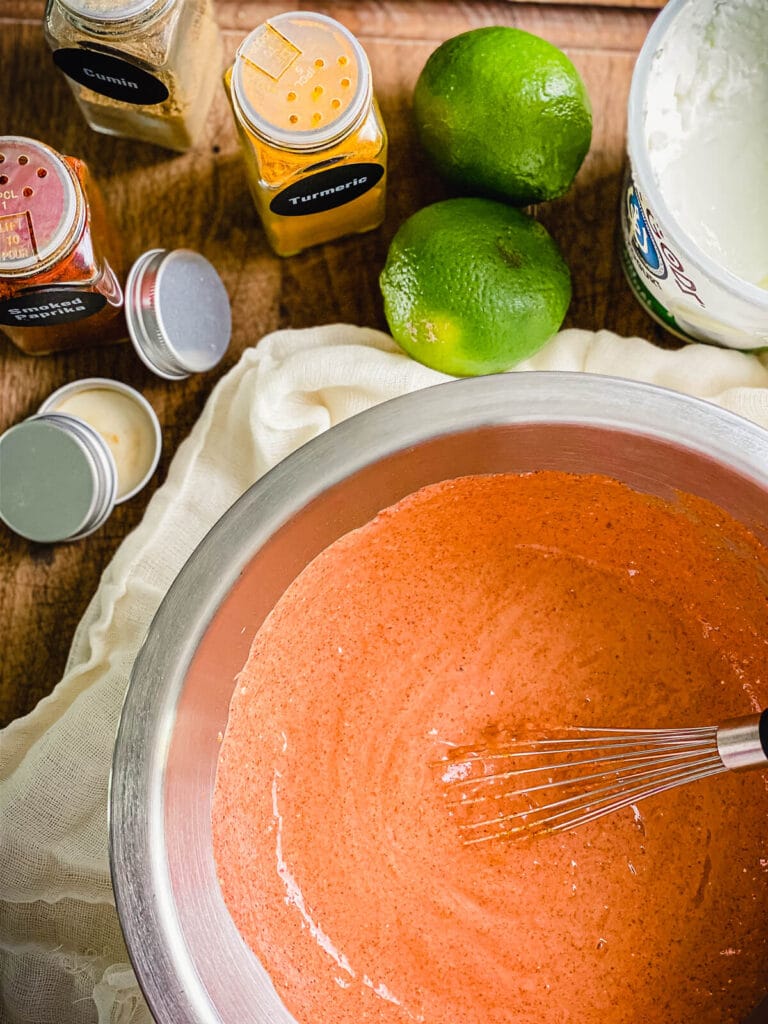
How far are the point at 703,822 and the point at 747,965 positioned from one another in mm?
112

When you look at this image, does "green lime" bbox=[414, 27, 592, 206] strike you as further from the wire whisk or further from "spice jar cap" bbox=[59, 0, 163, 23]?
the wire whisk

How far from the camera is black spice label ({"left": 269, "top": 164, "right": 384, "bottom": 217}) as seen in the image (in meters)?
0.74

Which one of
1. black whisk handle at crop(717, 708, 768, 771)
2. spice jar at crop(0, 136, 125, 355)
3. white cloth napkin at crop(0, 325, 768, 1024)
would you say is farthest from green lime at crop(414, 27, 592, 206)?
black whisk handle at crop(717, 708, 768, 771)

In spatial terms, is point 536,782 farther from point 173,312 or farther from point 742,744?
point 173,312

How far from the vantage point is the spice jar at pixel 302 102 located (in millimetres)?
699

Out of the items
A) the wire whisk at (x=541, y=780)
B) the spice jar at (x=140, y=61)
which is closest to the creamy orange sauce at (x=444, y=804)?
the wire whisk at (x=541, y=780)

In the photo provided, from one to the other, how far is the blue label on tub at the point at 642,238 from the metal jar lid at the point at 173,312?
1.10 ft

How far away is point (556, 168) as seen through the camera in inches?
29.5

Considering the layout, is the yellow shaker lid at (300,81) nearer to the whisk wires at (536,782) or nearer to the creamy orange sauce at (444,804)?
the creamy orange sauce at (444,804)

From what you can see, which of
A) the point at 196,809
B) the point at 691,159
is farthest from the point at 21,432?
the point at 691,159

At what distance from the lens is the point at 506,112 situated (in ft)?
2.36

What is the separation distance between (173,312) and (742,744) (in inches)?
20.4

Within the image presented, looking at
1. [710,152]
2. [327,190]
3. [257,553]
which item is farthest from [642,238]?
[257,553]

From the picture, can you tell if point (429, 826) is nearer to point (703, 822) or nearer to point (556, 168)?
point (703, 822)
